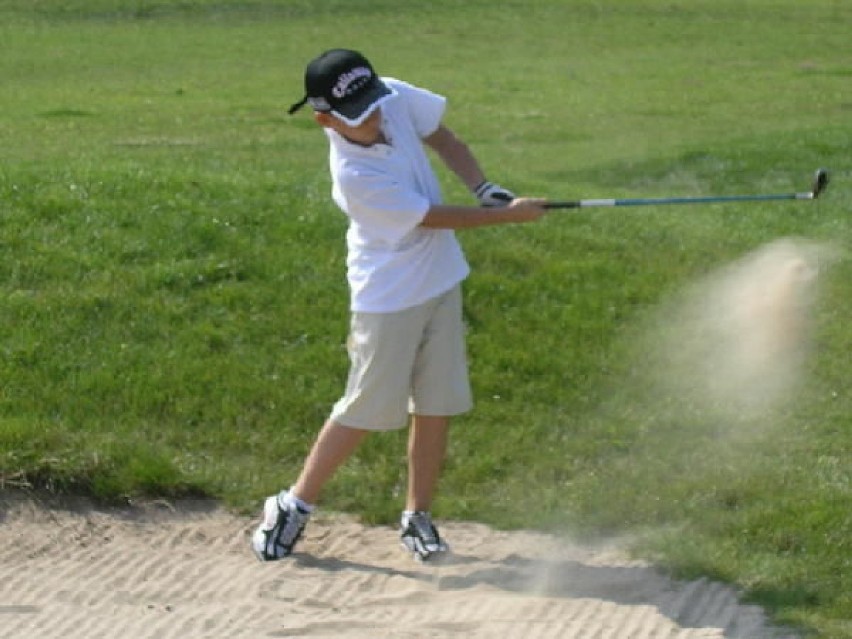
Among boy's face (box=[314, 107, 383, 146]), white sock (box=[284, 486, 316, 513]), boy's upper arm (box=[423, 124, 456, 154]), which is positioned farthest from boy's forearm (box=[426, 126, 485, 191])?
white sock (box=[284, 486, 316, 513])

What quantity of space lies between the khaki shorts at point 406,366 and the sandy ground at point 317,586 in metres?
0.54

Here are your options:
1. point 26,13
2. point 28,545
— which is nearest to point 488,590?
point 28,545

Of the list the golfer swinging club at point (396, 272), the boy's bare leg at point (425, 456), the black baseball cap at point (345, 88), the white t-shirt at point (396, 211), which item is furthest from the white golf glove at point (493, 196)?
the boy's bare leg at point (425, 456)

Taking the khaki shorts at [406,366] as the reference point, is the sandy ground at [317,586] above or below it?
below

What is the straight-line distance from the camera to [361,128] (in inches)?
214

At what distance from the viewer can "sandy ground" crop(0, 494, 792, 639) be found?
5.30 meters

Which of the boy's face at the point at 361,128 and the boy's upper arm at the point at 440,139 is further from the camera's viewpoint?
the boy's upper arm at the point at 440,139

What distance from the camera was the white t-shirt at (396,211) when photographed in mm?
5438

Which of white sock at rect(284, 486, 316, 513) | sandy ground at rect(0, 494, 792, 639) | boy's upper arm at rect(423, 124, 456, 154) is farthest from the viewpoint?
white sock at rect(284, 486, 316, 513)

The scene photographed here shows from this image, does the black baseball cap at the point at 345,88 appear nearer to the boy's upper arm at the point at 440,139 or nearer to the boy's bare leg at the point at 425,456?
the boy's upper arm at the point at 440,139

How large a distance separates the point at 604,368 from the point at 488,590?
7.20 feet

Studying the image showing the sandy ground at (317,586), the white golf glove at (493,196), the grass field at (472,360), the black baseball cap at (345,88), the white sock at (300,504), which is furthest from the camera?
the grass field at (472,360)

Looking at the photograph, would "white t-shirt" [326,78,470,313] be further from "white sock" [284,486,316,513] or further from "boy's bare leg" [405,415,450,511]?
"white sock" [284,486,316,513]

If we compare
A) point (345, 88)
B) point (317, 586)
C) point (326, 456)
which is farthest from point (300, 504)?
point (345, 88)
